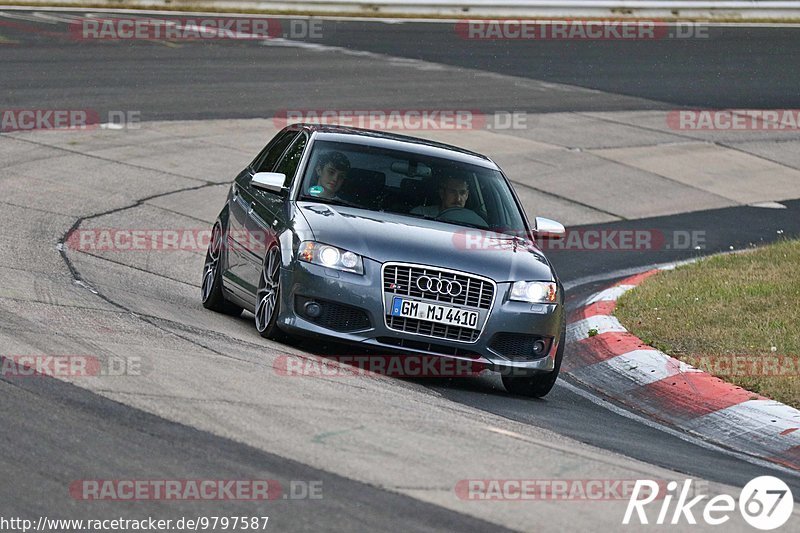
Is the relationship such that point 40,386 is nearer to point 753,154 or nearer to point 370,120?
point 370,120

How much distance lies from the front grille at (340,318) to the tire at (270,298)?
332 millimetres

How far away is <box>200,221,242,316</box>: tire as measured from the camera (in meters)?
10.8

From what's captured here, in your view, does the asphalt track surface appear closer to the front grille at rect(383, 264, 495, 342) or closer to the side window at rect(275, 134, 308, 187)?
the front grille at rect(383, 264, 495, 342)

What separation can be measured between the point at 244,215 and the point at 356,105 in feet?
37.7

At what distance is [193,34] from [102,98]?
6580 millimetres

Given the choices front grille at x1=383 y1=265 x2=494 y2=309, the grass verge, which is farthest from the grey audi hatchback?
the grass verge

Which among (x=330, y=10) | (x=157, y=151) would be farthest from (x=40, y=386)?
(x=330, y=10)

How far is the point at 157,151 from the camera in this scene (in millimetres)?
17891

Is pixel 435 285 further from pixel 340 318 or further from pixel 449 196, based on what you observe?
pixel 449 196

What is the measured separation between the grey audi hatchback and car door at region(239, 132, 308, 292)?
13mm

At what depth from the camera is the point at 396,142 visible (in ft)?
34.5

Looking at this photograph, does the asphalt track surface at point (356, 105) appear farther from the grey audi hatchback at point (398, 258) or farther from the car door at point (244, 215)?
the car door at point (244, 215)

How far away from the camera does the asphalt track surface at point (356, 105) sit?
5.82 metres

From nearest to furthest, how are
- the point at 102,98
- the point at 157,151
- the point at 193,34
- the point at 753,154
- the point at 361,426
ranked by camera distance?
the point at 361,426
the point at 157,151
the point at 102,98
the point at 753,154
the point at 193,34
